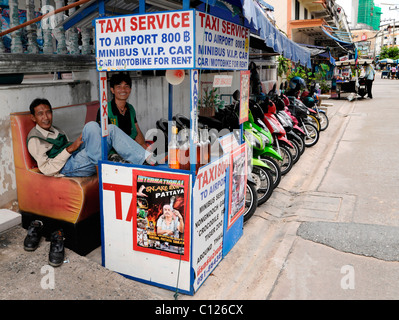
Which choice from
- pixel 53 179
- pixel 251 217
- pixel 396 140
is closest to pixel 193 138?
pixel 53 179

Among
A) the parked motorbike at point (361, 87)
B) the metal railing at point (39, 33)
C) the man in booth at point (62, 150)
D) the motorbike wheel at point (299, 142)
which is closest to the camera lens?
the man in booth at point (62, 150)

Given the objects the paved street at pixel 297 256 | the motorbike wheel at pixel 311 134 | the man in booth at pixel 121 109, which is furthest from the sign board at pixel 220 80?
the motorbike wheel at pixel 311 134

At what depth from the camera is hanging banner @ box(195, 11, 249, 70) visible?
8.96 ft

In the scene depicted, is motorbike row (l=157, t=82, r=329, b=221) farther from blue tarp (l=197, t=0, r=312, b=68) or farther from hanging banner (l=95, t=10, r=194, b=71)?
blue tarp (l=197, t=0, r=312, b=68)

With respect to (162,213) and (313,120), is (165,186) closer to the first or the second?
(162,213)

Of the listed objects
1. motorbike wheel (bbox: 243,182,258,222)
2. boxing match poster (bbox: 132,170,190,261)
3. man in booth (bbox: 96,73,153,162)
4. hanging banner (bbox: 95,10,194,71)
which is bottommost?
motorbike wheel (bbox: 243,182,258,222)

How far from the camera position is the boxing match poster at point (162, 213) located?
2900mm

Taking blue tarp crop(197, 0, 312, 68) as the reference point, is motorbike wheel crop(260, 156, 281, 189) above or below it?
below

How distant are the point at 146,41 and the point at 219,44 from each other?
66 cm

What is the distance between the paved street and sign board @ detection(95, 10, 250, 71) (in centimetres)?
179

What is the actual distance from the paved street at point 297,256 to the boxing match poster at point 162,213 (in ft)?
1.22

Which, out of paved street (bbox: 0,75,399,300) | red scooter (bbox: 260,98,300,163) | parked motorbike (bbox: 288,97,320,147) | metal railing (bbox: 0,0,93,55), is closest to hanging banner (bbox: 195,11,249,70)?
metal railing (bbox: 0,0,93,55)

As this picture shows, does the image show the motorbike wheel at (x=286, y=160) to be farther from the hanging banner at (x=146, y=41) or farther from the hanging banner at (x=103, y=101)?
the hanging banner at (x=146, y=41)

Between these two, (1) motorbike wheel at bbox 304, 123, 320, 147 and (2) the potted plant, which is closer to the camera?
(2) the potted plant
